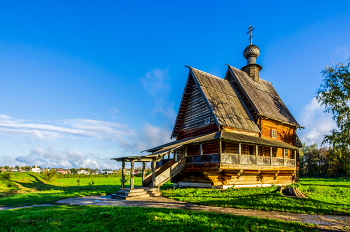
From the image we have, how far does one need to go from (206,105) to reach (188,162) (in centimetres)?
648

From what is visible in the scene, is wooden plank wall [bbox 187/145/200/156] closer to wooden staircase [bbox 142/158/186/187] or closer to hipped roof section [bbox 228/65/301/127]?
wooden staircase [bbox 142/158/186/187]

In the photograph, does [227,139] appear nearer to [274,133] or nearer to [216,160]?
[216,160]

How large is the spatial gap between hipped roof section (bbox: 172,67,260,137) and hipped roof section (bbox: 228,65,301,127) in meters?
1.38

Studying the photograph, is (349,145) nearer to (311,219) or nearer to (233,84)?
(233,84)

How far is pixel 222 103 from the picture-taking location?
24.0 metres

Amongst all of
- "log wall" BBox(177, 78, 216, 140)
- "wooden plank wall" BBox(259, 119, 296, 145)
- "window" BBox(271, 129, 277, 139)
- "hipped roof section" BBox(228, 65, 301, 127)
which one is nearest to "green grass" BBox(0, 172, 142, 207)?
"log wall" BBox(177, 78, 216, 140)

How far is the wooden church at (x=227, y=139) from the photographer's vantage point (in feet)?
62.6

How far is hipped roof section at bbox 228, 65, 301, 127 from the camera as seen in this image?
26653 millimetres

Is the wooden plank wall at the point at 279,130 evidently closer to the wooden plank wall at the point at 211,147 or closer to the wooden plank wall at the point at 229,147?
the wooden plank wall at the point at 229,147

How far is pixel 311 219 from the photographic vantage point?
10.0 metres

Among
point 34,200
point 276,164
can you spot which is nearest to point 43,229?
point 34,200

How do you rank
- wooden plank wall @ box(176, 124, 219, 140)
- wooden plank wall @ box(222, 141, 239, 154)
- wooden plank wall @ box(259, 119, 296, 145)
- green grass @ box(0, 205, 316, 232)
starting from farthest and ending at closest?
wooden plank wall @ box(259, 119, 296, 145)
wooden plank wall @ box(176, 124, 219, 140)
wooden plank wall @ box(222, 141, 239, 154)
green grass @ box(0, 205, 316, 232)

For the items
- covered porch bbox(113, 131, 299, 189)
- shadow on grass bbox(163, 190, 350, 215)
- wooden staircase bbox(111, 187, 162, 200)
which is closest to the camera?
shadow on grass bbox(163, 190, 350, 215)

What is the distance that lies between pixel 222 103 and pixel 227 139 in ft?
23.9
